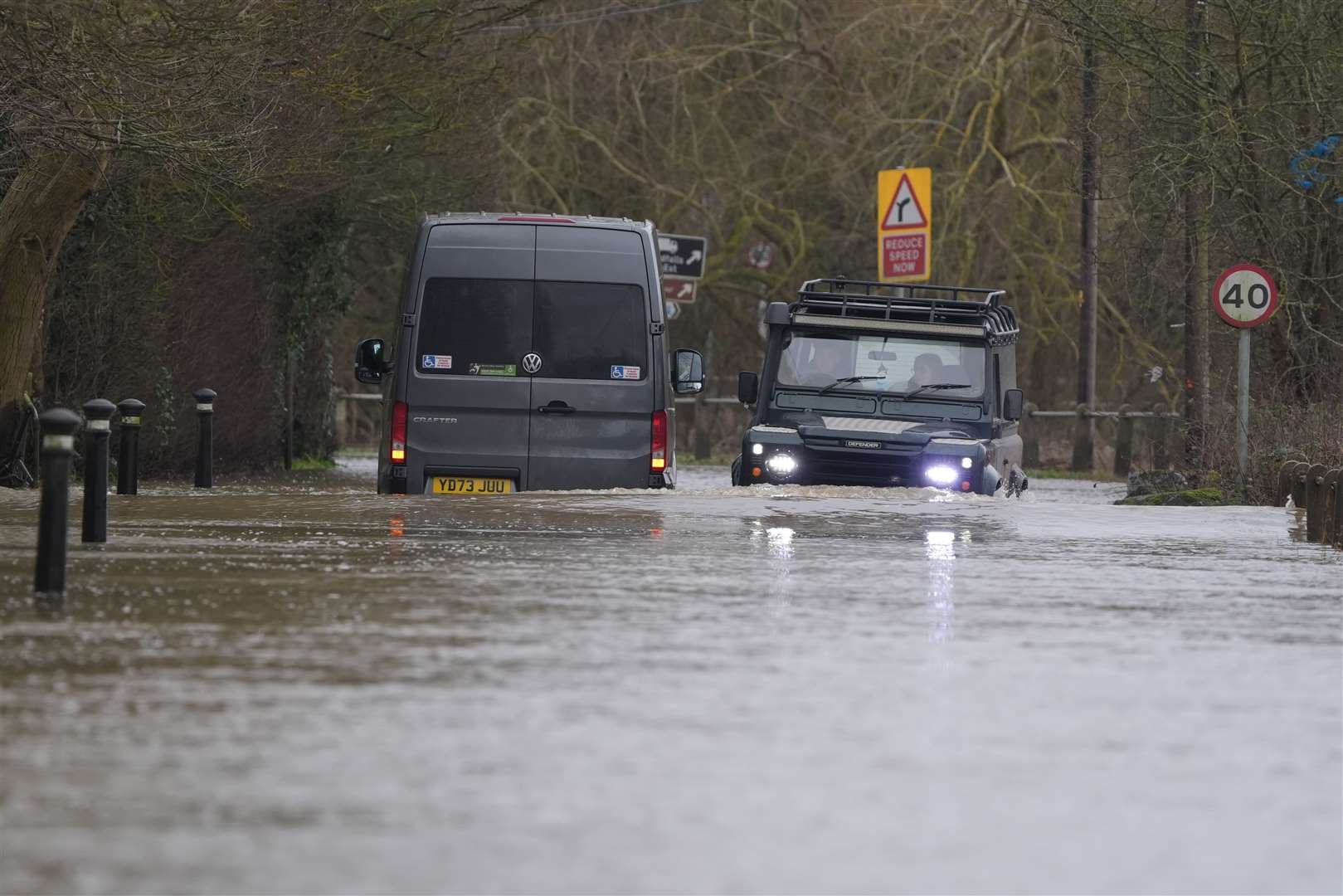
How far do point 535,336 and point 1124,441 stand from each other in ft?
64.8

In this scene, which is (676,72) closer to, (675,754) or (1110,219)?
(1110,219)

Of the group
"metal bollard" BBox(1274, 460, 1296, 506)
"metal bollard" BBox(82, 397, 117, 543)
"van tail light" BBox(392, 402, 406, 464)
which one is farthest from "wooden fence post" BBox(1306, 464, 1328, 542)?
"metal bollard" BBox(82, 397, 117, 543)

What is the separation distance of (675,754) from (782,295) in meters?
33.7

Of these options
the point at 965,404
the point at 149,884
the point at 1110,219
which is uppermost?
the point at 1110,219

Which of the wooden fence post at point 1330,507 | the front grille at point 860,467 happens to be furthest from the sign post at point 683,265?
the wooden fence post at point 1330,507

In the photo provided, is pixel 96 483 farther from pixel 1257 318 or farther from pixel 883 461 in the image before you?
pixel 1257 318

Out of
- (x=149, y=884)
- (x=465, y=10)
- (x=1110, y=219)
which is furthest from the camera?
(x=1110, y=219)

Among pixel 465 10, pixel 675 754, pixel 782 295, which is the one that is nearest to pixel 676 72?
pixel 782 295

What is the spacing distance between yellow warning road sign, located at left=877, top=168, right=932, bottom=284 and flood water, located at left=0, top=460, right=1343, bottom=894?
54.9 ft

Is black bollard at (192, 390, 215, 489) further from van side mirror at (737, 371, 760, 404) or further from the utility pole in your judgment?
the utility pole

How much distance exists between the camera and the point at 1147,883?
575cm

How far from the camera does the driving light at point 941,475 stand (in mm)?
20453

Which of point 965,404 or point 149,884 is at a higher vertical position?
point 965,404

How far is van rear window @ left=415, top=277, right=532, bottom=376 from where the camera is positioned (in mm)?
17453
